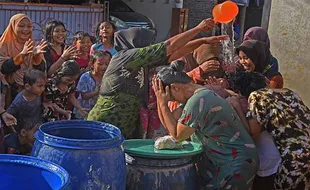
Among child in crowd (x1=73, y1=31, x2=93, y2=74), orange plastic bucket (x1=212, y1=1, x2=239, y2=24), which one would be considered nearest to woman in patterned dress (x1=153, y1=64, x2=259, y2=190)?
orange plastic bucket (x1=212, y1=1, x2=239, y2=24)

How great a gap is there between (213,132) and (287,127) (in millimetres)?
539

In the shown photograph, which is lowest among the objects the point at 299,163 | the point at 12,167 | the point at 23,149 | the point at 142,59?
the point at 23,149

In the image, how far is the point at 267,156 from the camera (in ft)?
11.9

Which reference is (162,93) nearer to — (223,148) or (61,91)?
(223,148)

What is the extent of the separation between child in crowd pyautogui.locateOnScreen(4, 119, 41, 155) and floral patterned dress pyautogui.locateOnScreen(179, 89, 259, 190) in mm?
1673

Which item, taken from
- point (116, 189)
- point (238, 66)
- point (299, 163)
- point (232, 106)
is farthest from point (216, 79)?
point (116, 189)

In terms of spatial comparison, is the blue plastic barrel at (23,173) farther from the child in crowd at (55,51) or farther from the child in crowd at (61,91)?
the child in crowd at (55,51)

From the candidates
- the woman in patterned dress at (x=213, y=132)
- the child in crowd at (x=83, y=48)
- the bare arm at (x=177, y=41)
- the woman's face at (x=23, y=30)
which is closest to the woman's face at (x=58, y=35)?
the child in crowd at (x=83, y=48)

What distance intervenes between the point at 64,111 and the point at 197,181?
1785mm

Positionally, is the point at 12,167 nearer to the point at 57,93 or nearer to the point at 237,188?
the point at 237,188

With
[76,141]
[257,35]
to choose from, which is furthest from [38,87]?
[257,35]

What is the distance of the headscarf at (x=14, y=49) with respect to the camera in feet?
16.0

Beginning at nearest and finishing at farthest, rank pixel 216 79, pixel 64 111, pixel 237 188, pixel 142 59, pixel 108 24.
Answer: pixel 237 188 → pixel 142 59 → pixel 216 79 → pixel 64 111 → pixel 108 24

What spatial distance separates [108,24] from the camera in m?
6.13
